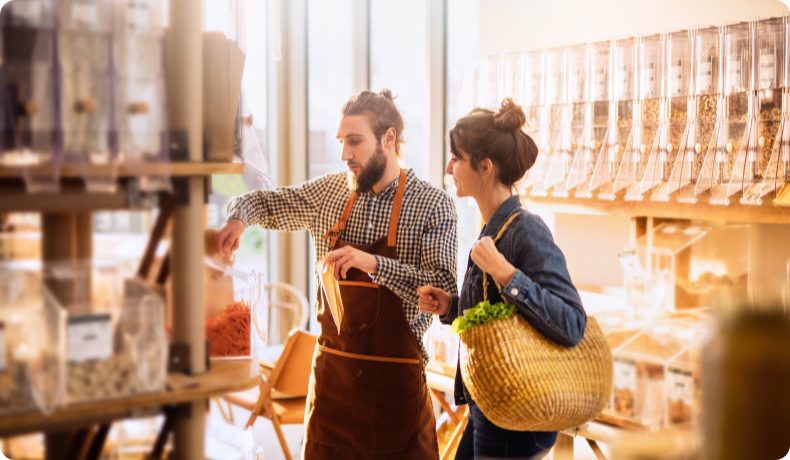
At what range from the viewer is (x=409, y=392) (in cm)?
215

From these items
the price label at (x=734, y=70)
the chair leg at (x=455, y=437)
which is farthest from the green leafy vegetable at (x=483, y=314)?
the chair leg at (x=455, y=437)

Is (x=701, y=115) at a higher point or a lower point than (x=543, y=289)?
higher

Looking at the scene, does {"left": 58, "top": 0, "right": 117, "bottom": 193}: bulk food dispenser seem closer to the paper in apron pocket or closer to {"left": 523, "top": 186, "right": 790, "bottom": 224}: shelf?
the paper in apron pocket

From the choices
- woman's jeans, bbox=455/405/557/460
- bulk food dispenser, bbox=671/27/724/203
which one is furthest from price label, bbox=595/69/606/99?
woman's jeans, bbox=455/405/557/460

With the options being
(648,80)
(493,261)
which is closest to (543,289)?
(493,261)

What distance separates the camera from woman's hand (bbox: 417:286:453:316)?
6.33ft

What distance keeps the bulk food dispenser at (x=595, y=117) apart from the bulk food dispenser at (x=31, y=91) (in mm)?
1999

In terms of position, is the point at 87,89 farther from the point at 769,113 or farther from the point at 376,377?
the point at 769,113

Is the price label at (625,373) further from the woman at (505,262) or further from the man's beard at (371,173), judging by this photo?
the man's beard at (371,173)

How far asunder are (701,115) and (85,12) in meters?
1.99

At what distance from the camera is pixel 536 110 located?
8.95 ft

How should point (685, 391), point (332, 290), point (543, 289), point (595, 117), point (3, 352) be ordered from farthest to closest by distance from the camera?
1. point (595, 117)
2. point (332, 290)
3. point (543, 289)
4. point (3, 352)
5. point (685, 391)

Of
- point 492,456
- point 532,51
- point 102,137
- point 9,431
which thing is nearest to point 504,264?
point 492,456

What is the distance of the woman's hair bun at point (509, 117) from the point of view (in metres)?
1.78
